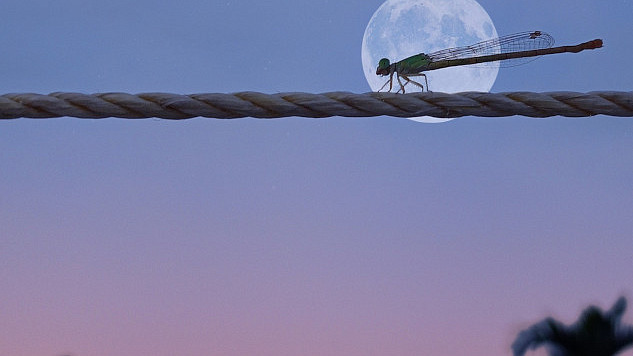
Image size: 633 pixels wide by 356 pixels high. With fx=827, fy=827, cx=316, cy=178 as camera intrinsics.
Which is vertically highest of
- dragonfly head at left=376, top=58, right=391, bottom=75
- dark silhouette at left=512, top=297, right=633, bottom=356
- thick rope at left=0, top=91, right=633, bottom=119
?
dragonfly head at left=376, top=58, right=391, bottom=75

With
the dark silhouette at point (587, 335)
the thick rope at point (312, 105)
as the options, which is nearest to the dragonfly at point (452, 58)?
the thick rope at point (312, 105)

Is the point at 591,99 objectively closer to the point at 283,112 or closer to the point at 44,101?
the point at 283,112

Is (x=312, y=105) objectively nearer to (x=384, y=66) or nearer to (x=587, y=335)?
(x=384, y=66)

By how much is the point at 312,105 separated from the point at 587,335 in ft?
98.0

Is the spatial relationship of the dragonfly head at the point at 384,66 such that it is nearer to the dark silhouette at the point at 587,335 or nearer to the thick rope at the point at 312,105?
the thick rope at the point at 312,105

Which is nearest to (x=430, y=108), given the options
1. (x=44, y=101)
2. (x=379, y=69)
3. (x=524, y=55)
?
(x=44, y=101)

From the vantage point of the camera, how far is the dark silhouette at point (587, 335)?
28578 mm

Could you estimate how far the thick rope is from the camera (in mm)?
1764

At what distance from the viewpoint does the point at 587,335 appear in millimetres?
29453

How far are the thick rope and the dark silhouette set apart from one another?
27.1 m

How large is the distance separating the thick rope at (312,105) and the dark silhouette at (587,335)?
27.1 meters

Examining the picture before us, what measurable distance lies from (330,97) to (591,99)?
1.90ft

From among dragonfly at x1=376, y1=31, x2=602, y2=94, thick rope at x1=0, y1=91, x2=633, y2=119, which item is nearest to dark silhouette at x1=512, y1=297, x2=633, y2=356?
dragonfly at x1=376, y1=31, x2=602, y2=94

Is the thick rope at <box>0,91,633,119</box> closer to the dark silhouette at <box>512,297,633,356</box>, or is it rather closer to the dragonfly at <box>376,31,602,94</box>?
the dragonfly at <box>376,31,602,94</box>
